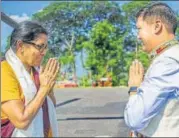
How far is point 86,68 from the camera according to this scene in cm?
1394

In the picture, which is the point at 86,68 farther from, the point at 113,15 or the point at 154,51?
the point at 154,51

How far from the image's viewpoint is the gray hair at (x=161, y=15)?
1145 mm

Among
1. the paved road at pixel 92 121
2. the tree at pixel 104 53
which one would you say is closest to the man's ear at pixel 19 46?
the paved road at pixel 92 121

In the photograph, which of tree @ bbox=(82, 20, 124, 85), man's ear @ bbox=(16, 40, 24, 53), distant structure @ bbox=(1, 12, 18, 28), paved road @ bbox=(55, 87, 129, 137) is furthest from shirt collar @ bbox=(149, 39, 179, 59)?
Answer: tree @ bbox=(82, 20, 124, 85)

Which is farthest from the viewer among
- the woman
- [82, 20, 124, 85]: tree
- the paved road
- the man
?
[82, 20, 124, 85]: tree

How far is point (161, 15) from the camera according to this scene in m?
1.15

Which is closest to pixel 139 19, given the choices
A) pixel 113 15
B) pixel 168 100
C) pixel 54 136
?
pixel 168 100

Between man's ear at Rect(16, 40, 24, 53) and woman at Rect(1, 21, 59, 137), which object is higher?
man's ear at Rect(16, 40, 24, 53)

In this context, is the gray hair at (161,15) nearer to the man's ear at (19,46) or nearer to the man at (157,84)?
the man at (157,84)

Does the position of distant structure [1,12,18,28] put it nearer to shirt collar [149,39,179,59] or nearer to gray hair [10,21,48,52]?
gray hair [10,21,48,52]

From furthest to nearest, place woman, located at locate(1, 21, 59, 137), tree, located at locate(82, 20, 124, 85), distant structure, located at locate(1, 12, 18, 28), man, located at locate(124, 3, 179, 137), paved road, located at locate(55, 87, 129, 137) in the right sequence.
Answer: tree, located at locate(82, 20, 124, 85) → paved road, located at locate(55, 87, 129, 137) → distant structure, located at locate(1, 12, 18, 28) → woman, located at locate(1, 21, 59, 137) → man, located at locate(124, 3, 179, 137)

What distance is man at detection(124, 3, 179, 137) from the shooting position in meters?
1.06

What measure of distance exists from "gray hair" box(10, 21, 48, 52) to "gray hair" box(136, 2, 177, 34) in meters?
0.32

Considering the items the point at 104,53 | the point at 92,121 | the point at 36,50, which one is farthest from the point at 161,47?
the point at 104,53
